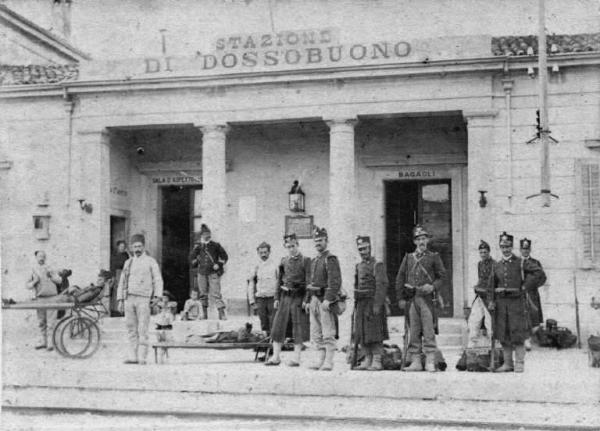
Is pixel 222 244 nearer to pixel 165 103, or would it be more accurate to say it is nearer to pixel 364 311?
pixel 165 103

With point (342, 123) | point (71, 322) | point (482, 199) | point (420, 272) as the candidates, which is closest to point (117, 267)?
point (71, 322)

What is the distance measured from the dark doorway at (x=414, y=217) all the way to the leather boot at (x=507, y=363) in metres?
5.46

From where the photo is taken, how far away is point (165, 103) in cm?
1473

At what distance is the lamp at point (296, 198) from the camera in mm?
15602

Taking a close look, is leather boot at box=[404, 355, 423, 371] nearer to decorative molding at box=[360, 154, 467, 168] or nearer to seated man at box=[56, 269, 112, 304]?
seated man at box=[56, 269, 112, 304]

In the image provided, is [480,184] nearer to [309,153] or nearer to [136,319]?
[309,153]

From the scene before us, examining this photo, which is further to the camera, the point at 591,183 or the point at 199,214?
the point at 199,214

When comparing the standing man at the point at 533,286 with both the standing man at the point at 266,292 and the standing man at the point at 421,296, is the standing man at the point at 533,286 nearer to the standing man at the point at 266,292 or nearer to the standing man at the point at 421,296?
the standing man at the point at 421,296

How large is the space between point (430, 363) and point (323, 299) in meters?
1.63

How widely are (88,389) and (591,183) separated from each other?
874 cm

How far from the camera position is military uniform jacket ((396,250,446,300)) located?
10.0 m

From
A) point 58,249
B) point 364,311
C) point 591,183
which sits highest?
point 591,183

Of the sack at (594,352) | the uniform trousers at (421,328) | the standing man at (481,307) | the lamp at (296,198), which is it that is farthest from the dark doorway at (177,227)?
the sack at (594,352)

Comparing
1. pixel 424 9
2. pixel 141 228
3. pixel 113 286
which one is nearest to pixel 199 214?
pixel 141 228
